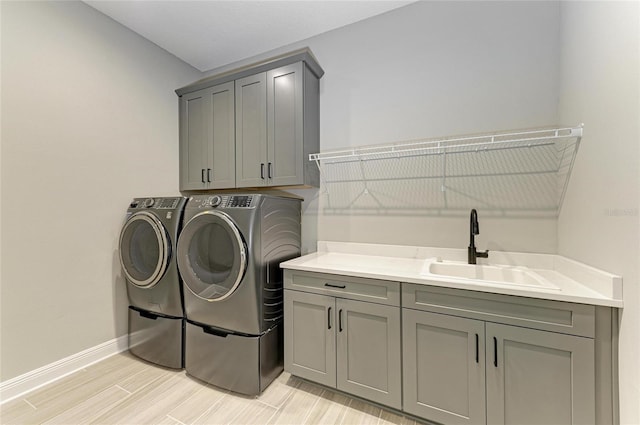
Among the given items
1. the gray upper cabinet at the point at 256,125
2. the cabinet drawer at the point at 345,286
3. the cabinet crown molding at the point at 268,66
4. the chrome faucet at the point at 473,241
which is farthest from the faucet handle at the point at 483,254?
the cabinet crown molding at the point at 268,66

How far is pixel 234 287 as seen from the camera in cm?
167

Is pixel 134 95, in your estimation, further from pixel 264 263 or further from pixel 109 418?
pixel 109 418

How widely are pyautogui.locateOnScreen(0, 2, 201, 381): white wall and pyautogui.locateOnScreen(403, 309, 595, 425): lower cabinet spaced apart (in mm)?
2349

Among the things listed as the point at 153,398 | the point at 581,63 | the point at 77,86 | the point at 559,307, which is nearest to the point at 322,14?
the point at 581,63

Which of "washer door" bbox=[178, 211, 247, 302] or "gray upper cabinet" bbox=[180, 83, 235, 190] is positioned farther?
"gray upper cabinet" bbox=[180, 83, 235, 190]

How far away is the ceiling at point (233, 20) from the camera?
197cm

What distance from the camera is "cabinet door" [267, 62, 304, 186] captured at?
2033 millimetres

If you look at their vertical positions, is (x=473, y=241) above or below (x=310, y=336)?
above

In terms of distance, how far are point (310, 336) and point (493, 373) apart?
0.98 metres

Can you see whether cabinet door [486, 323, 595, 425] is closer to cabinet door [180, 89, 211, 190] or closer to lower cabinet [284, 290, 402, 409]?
lower cabinet [284, 290, 402, 409]

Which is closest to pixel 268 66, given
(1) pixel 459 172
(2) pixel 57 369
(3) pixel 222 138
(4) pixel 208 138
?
(3) pixel 222 138

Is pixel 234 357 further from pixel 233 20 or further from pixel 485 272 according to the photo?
pixel 233 20

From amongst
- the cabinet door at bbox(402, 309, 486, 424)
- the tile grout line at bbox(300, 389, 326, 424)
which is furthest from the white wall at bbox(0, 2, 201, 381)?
the cabinet door at bbox(402, 309, 486, 424)

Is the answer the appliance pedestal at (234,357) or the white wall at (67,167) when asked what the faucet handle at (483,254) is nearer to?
the appliance pedestal at (234,357)
